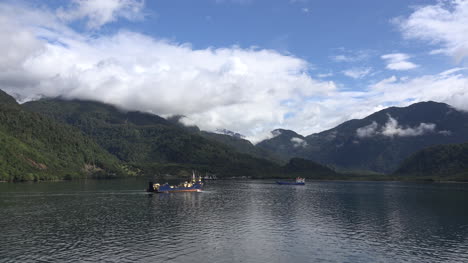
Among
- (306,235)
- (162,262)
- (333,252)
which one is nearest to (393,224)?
(306,235)

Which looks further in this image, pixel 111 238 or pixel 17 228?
pixel 17 228

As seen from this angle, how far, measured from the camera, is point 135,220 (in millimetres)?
109250

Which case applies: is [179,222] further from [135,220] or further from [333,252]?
[333,252]

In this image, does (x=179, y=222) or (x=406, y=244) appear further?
(x=179, y=222)

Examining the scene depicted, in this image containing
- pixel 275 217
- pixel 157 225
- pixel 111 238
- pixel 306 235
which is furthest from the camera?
Result: pixel 275 217

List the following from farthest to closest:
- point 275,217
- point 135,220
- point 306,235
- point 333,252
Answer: point 275,217
point 135,220
point 306,235
point 333,252

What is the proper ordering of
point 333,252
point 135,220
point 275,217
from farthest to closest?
point 275,217
point 135,220
point 333,252

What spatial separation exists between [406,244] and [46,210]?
113 meters

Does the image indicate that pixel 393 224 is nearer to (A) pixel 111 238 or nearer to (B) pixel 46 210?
(A) pixel 111 238

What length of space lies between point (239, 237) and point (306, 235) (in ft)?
55.8

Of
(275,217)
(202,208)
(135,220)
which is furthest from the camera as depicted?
(202,208)

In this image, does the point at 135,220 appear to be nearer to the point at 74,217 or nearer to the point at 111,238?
the point at 74,217

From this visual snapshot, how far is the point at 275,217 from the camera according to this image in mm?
120250

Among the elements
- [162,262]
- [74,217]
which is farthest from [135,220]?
[162,262]
